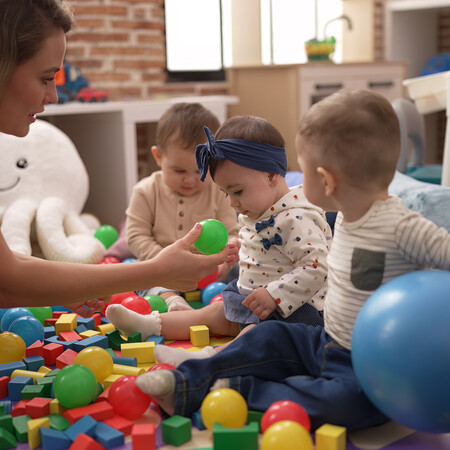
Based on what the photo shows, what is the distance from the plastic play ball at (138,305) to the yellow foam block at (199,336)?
0.64 ft

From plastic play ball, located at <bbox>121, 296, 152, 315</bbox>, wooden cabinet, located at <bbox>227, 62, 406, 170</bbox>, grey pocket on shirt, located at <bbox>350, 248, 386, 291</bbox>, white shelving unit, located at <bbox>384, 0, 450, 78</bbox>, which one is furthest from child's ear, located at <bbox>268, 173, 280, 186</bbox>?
white shelving unit, located at <bbox>384, 0, 450, 78</bbox>

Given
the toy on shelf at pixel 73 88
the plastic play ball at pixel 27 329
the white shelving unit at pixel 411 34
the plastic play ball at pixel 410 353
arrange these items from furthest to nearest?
1. the white shelving unit at pixel 411 34
2. the toy on shelf at pixel 73 88
3. the plastic play ball at pixel 27 329
4. the plastic play ball at pixel 410 353

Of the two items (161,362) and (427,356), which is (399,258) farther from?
(161,362)

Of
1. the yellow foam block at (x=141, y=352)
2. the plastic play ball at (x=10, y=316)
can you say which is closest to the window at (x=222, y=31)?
the plastic play ball at (x=10, y=316)

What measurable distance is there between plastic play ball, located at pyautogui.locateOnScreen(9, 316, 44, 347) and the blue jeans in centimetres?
60

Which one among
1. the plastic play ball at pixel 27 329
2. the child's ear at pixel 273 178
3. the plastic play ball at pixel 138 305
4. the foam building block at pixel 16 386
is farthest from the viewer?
the plastic play ball at pixel 138 305

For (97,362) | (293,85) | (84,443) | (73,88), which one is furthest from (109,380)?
(293,85)

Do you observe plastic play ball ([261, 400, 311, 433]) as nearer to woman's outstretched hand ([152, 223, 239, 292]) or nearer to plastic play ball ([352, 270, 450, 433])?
plastic play ball ([352, 270, 450, 433])

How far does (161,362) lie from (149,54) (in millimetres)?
3097

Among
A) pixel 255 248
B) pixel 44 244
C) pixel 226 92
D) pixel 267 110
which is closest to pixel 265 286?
pixel 255 248

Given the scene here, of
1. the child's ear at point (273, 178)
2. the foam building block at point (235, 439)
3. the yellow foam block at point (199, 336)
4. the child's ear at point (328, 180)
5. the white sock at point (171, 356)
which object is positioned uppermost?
the child's ear at point (328, 180)

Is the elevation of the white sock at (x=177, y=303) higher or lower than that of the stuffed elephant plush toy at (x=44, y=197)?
lower

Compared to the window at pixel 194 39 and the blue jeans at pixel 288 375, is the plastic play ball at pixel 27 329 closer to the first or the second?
the blue jeans at pixel 288 375

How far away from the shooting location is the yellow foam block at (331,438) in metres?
1.11
